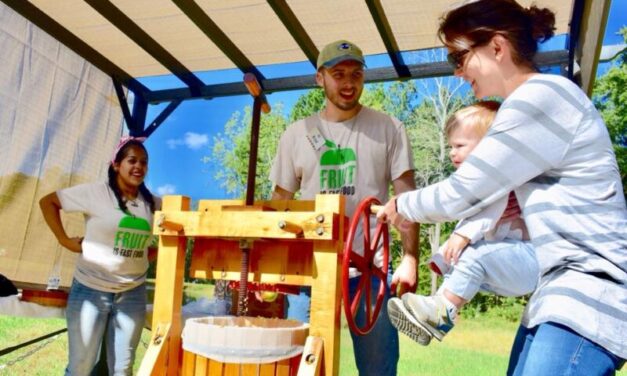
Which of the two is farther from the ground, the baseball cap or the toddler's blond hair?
the baseball cap

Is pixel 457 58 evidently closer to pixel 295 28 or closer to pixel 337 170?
pixel 337 170

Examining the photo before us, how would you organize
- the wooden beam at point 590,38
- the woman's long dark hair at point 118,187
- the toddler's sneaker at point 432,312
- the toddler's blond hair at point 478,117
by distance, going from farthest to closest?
the woman's long dark hair at point 118,187 < the wooden beam at point 590,38 < the toddler's blond hair at point 478,117 < the toddler's sneaker at point 432,312

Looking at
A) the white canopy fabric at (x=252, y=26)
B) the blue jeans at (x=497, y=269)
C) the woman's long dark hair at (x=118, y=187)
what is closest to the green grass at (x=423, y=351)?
the woman's long dark hair at (x=118, y=187)

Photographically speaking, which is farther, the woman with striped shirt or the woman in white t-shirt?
the woman in white t-shirt

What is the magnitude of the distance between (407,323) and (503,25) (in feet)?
2.65

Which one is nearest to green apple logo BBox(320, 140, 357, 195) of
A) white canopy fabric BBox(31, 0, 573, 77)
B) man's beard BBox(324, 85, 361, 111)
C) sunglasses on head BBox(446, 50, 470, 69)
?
man's beard BBox(324, 85, 361, 111)

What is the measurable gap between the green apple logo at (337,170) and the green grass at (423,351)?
2.20 m

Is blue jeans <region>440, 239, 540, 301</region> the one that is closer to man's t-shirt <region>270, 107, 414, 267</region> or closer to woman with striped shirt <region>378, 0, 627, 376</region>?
woman with striped shirt <region>378, 0, 627, 376</region>

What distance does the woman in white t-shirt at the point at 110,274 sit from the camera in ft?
10.3

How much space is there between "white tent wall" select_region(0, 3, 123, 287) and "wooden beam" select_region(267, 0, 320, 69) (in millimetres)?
1712

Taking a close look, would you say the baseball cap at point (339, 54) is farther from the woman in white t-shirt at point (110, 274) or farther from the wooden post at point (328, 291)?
the woman in white t-shirt at point (110, 274)

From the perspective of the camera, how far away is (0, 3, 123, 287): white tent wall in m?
3.94

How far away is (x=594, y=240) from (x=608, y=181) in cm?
14

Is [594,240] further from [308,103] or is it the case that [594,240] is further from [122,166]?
[308,103]
